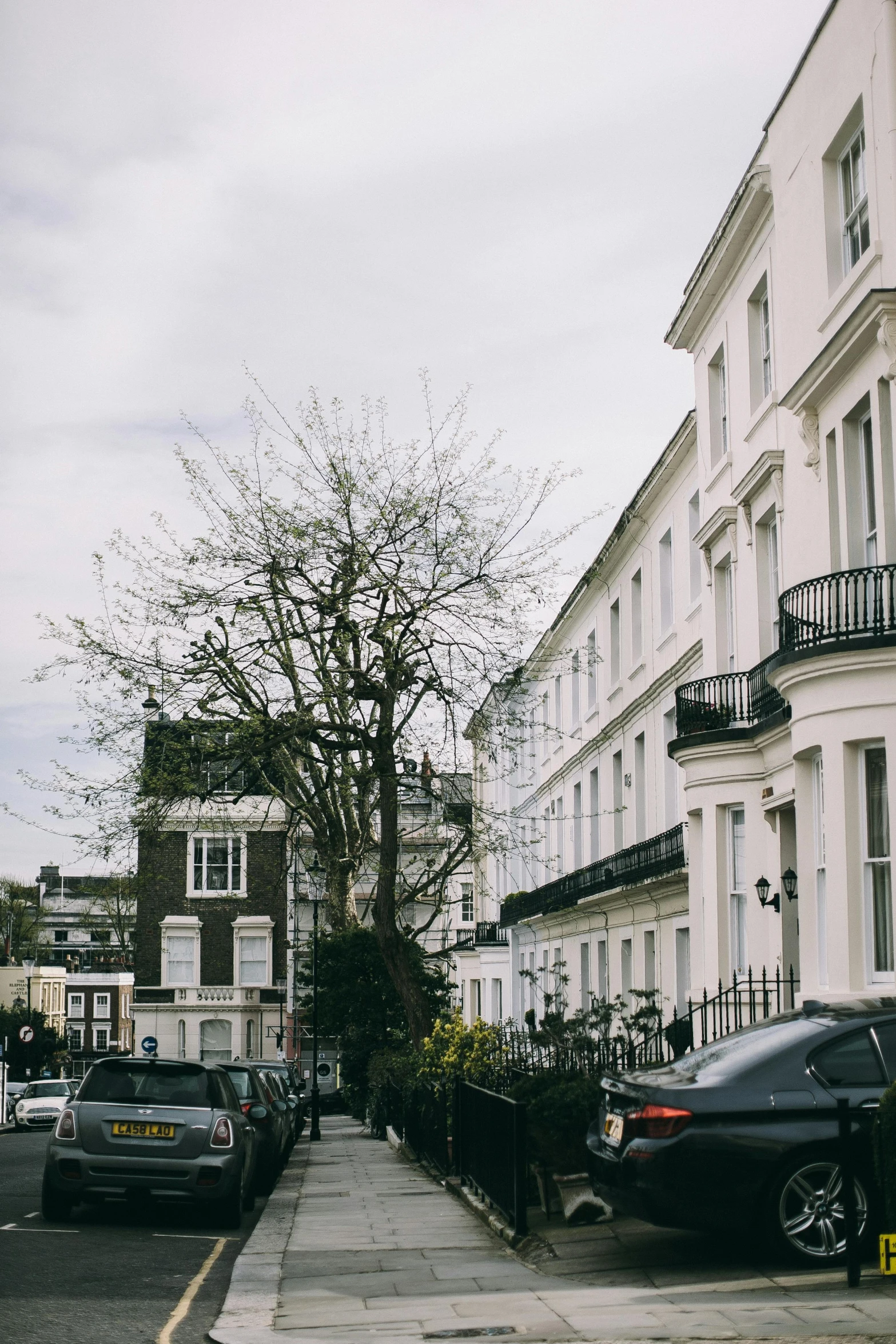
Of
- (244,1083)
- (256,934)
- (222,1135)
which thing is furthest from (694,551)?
(256,934)

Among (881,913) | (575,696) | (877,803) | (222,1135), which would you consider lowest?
(222,1135)

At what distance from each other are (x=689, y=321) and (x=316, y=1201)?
14.3m

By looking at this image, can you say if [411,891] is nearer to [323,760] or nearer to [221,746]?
[323,760]

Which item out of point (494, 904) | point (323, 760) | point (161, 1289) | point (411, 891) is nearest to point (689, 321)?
point (323, 760)

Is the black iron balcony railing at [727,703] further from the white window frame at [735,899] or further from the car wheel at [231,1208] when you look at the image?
the car wheel at [231,1208]

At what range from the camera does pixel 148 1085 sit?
1349cm

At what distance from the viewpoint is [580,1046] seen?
13055 mm

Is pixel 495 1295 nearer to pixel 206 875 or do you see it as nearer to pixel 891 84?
pixel 891 84

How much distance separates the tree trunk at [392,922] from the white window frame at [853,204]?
1123cm

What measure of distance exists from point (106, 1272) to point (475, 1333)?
3.80 metres

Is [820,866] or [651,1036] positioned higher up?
[820,866]

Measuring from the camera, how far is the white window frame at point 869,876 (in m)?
13.9

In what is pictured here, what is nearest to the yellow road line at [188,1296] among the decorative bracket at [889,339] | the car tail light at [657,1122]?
the car tail light at [657,1122]

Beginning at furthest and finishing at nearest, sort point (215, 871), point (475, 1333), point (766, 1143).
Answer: point (215, 871) → point (766, 1143) → point (475, 1333)
